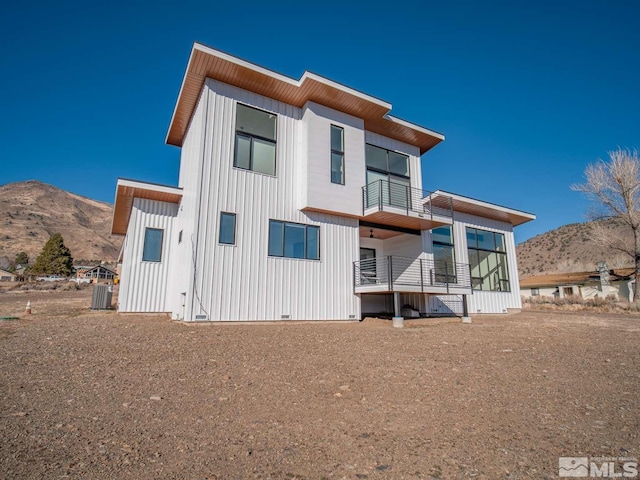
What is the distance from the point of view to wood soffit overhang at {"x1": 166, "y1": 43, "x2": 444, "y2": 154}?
10.5 meters

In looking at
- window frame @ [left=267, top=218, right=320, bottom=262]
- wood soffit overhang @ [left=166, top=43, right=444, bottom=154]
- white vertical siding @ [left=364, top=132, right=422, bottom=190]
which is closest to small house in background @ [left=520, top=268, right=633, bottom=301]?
white vertical siding @ [left=364, top=132, right=422, bottom=190]

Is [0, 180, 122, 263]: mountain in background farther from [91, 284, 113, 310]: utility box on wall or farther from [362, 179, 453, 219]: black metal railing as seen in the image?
[362, 179, 453, 219]: black metal railing

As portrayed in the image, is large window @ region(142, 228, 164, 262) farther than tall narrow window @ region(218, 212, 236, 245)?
Yes

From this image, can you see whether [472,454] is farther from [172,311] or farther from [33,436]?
[172,311]

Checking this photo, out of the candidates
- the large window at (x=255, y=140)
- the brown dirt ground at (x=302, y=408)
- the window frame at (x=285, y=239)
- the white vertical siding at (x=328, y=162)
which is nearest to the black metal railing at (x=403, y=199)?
the white vertical siding at (x=328, y=162)

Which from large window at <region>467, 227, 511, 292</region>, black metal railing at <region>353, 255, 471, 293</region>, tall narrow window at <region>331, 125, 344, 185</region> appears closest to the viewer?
tall narrow window at <region>331, 125, 344, 185</region>

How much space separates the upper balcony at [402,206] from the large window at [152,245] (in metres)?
7.69

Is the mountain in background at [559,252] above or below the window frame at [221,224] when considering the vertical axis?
above

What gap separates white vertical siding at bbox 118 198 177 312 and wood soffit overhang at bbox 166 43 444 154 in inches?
150

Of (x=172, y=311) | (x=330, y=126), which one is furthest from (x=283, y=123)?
(x=172, y=311)

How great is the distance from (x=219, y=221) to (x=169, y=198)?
3.70 metres

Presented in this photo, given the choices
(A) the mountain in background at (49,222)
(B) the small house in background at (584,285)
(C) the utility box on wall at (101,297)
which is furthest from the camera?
(A) the mountain in background at (49,222)

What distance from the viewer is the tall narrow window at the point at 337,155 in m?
12.5

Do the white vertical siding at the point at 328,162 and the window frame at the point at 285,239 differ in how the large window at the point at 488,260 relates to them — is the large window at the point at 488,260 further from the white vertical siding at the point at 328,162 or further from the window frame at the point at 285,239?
the window frame at the point at 285,239
